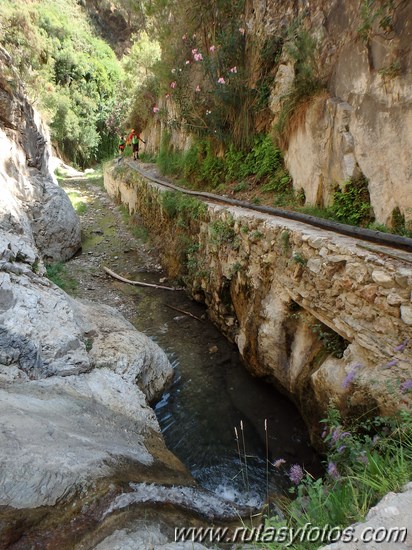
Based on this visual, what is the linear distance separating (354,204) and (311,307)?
172cm

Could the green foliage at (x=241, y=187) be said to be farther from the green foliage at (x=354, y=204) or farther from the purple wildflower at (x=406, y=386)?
the purple wildflower at (x=406, y=386)

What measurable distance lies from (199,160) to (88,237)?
17.6ft

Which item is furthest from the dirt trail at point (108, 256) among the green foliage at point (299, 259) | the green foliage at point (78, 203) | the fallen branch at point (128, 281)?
the green foliage at point (299, 259)

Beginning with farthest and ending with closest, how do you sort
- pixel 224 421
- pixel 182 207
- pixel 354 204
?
pixel 182 207 < pixel 224 421 < pixel 354 204

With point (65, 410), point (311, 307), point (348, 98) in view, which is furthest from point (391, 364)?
point (348, 98)

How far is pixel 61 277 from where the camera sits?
893cm

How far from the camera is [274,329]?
5062 mm

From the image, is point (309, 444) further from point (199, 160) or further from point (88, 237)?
point (88, 237)

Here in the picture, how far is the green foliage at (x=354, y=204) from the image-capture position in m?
4.66

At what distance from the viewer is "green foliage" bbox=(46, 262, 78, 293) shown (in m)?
8.26

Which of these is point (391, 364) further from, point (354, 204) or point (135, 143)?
point (135, 143)

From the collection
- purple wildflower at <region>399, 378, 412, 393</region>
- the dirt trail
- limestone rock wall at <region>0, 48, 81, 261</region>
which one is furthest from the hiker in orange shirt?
purple wildflower at <region>399, 378, 412, 393</region>

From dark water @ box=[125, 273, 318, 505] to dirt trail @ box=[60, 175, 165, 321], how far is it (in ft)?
6.94

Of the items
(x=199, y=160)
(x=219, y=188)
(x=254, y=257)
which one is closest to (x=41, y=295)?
(x=254, y=257)
